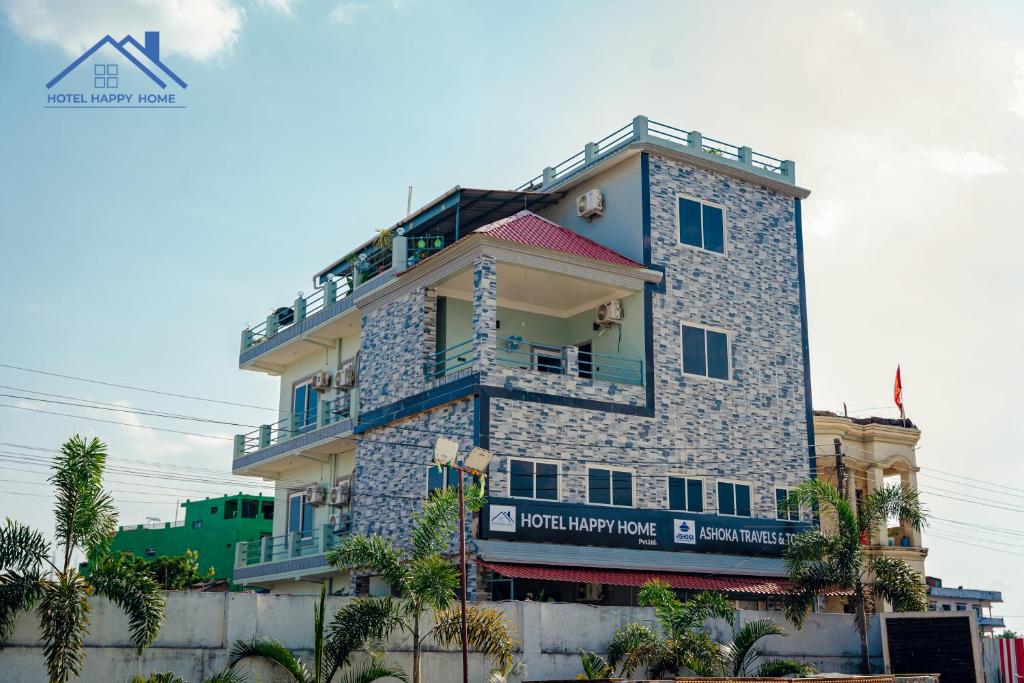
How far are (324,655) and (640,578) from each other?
Result: 10087 millimetres

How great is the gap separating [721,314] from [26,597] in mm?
21417

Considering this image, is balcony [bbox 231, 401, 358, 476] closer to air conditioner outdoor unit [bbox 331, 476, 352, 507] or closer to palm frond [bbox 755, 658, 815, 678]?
air conditioner outdoor unit [bbox 331, 476, 352, 507]

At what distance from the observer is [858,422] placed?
133ft

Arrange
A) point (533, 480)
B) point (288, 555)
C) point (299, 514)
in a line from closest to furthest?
1. point (533, 480)
2. point (288, 555)
3. point (299, 514)

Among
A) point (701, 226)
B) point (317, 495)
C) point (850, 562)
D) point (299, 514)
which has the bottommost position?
point (850, 562)

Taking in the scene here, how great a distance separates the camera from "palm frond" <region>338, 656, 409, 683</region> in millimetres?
21516

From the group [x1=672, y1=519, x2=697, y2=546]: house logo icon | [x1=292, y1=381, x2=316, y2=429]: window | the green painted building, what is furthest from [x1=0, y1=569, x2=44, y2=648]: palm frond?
the green painted building

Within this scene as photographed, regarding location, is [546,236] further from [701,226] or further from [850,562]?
[850,562]

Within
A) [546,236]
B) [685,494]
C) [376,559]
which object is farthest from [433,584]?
[546,236]

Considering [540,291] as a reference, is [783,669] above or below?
below

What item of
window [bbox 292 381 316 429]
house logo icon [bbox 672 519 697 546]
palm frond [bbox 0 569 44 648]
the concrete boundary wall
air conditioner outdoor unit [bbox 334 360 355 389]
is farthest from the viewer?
window [bbox 292 381 316 429]

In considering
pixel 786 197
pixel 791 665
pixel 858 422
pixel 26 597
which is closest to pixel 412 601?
pixel 26 597

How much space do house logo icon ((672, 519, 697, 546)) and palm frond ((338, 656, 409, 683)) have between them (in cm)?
1072

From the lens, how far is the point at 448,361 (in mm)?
32469
